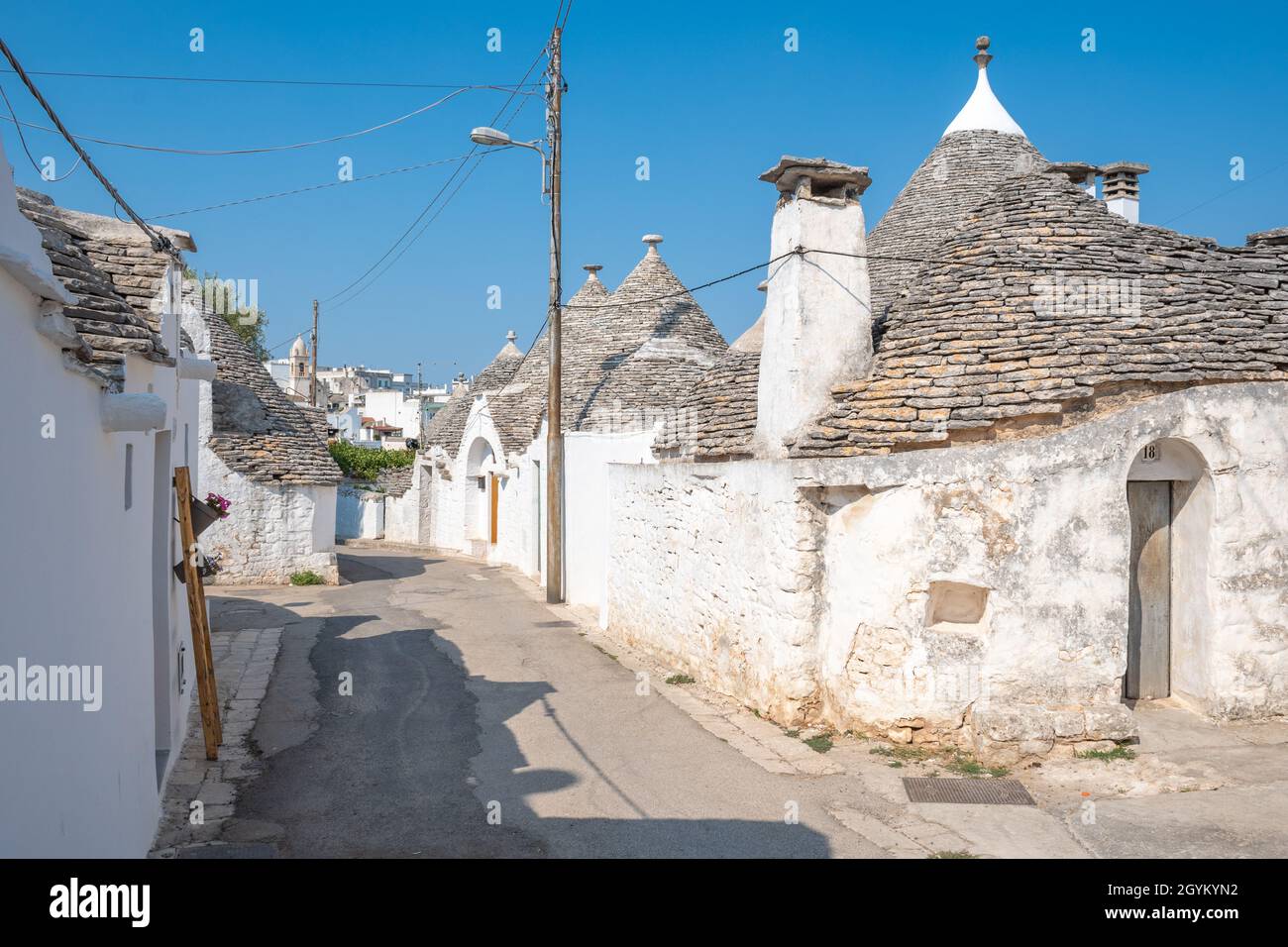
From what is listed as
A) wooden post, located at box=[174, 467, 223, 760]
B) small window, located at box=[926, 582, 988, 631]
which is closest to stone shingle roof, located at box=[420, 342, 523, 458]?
wooden post, located at box=[174, 467, 223, 760]

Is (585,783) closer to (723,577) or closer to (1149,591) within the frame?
(723,577)

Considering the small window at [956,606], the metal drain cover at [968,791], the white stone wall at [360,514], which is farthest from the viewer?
the white stone wall at [360,514]

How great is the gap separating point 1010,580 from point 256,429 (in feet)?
54.2

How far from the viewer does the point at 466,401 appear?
31547 millimetres

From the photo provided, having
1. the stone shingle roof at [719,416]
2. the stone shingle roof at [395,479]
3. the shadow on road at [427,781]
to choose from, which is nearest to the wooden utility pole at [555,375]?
the stone shingle roof at [719,416]

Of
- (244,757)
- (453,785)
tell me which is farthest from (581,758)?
(244,757)

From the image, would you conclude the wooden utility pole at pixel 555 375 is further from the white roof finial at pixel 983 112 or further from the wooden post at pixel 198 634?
the wooden post at pixel 198 634

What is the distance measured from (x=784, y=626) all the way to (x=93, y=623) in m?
5.50

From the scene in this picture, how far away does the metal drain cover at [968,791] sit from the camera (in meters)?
6.81

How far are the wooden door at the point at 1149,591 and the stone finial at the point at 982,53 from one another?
1154 cm

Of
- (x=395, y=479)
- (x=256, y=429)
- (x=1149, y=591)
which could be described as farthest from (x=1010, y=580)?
(x=395, y=479)

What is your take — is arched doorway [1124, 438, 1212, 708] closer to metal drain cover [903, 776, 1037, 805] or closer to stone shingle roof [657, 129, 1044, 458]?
metal drain cover [903, 776, 1037, 805]

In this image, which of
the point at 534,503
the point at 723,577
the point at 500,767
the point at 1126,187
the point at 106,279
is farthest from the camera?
the point at 534,503

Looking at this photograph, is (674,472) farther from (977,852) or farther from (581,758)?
(977,852)
